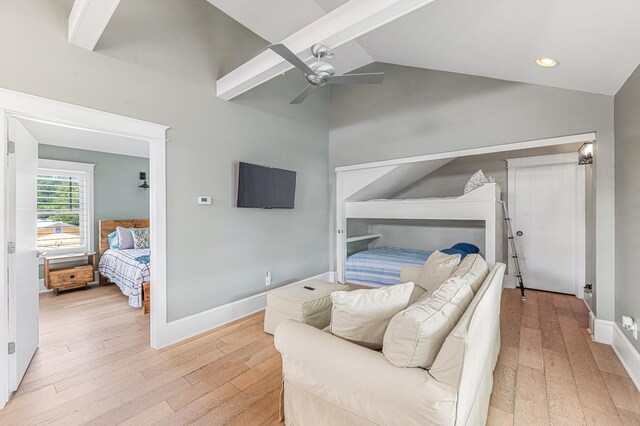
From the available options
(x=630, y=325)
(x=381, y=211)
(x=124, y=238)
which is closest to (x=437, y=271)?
(x=630, y=325)

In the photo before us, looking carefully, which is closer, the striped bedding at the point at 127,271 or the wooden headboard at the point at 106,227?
the striped bedding at the point at 127,271

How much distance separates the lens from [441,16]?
2.22 meters

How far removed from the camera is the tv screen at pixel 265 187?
327cm

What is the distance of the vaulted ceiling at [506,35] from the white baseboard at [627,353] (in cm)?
219

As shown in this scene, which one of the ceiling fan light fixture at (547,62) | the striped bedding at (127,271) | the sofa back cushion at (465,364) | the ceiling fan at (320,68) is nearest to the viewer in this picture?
the sofa back cushion at (465,364)

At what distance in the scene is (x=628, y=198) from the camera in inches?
90.4

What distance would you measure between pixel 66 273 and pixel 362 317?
4.93 m

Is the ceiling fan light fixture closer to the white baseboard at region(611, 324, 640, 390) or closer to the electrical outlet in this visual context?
the electrical outlet

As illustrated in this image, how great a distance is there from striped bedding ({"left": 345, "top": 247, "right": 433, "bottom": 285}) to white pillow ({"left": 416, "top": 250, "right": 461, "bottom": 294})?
4.53 ft

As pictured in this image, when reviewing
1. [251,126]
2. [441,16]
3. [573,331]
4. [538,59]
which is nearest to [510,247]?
[573,331]

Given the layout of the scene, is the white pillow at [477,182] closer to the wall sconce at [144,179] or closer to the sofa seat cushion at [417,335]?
the sofa seat cushion at [417,335]

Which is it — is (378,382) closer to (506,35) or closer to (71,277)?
(506,35)

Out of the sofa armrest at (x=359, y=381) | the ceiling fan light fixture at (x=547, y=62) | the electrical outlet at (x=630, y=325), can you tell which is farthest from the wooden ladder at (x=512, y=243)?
the sofa armrest at (x=359, y=381)

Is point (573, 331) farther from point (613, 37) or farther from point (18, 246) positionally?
point (18, 246)
